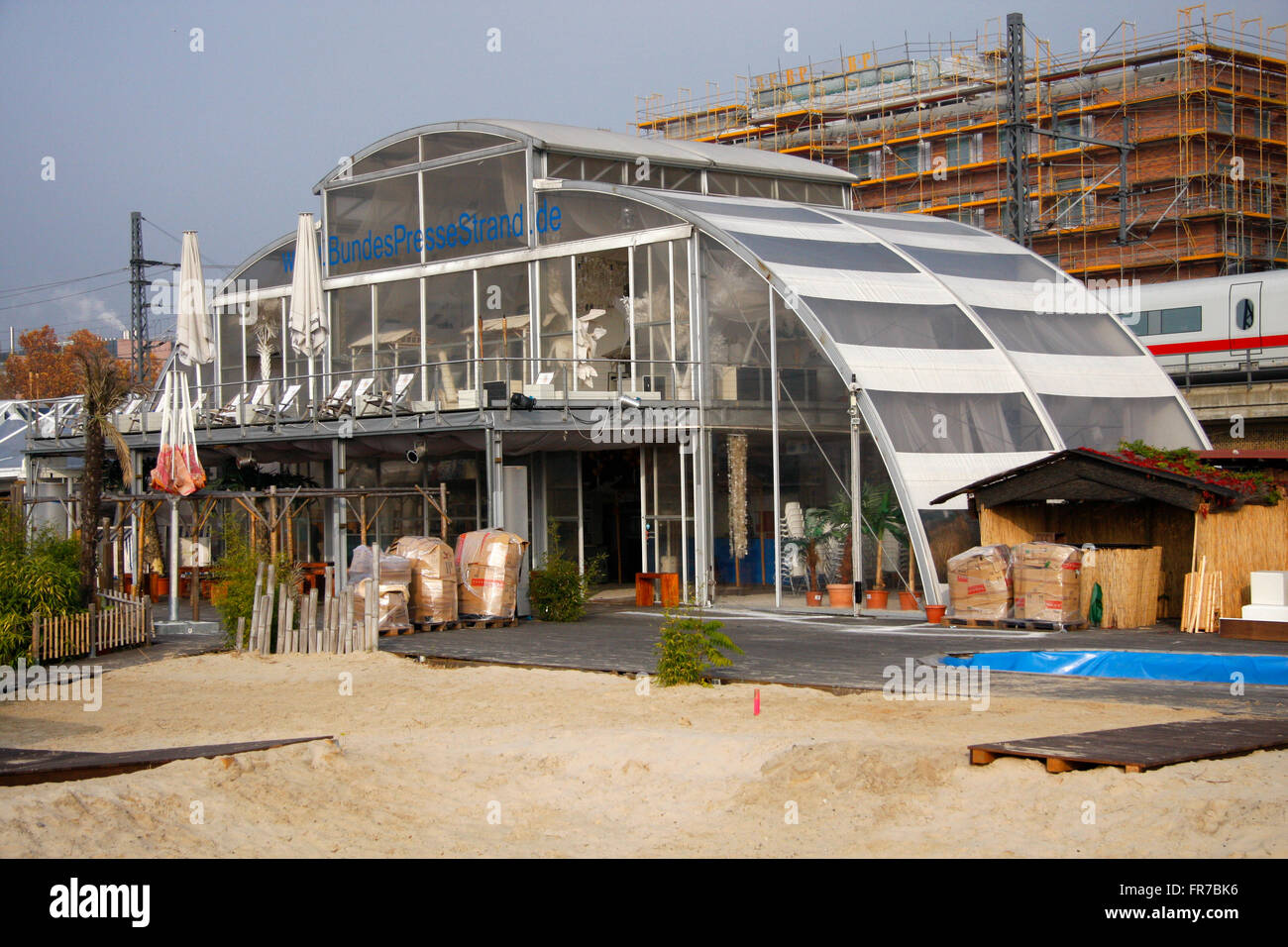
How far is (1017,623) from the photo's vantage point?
19.3m

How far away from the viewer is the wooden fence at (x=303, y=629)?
19031 millimetres

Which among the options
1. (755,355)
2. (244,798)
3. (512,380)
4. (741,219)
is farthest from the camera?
(512,380)

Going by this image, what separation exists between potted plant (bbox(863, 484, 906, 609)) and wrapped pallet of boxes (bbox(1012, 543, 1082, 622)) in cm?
262

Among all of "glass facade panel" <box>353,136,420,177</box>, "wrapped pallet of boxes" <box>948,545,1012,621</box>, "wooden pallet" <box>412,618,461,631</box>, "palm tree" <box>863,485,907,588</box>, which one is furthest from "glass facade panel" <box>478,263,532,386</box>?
"wrapped pallet of boxes" <box>948,545,1012,621</box>

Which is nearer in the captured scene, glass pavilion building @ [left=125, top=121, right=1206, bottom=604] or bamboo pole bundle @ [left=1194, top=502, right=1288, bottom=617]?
bamboo pole bundle @ [left=1194, top=502, right=1288, bottom=617]

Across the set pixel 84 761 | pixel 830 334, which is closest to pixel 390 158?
pixel 830 334

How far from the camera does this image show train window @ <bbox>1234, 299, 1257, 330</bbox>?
108 feet

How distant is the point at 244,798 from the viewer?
369 inches

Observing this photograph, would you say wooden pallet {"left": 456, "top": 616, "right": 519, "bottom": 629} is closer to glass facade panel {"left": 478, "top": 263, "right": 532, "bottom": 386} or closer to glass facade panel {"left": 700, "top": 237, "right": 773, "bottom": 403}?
glass facade panel {"left": 700, "top": 237, "right": 773, "bottom": 403}

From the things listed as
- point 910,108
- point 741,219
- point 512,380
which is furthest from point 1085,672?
point 910,108

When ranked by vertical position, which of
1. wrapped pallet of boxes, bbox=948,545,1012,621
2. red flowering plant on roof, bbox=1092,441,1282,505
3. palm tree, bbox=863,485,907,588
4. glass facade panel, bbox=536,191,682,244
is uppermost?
glass facade panel, bbox=536,191,682,244

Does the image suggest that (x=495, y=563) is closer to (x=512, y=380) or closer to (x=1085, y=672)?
(x=512, y=380)

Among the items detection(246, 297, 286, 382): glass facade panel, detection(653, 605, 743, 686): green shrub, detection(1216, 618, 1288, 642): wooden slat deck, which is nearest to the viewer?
detection(653, 605, 743, 686): green shrub
